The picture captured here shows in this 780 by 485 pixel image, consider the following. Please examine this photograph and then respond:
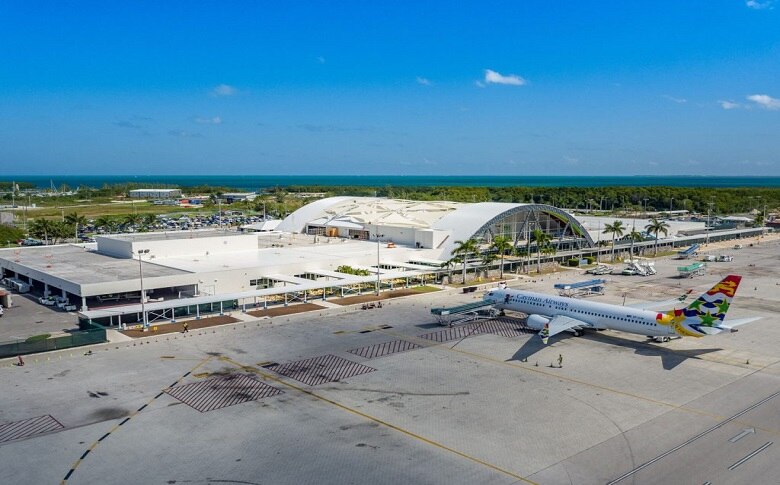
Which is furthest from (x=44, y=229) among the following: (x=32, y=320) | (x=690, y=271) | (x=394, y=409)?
(x=690, y=271)

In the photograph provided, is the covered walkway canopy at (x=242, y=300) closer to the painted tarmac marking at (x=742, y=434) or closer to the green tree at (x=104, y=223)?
the painted tarmac marking at (x=742, y=434)

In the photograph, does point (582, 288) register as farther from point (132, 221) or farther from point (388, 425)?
point (132, 221)

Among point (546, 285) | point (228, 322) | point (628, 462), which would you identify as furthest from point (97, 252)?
point (628, 462)

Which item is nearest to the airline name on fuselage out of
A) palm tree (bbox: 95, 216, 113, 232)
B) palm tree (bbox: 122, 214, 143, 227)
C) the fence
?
the fence

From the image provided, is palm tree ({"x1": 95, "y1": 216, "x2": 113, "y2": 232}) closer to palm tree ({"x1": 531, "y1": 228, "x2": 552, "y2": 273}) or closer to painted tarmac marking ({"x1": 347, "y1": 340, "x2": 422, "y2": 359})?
palm tree ({"x1": 531, "y1": 228, "x2": 552, "y2": 273})

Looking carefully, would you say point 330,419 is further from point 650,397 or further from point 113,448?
point 650,397

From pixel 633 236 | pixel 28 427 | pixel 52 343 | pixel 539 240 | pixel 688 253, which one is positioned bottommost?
pixel 688 253

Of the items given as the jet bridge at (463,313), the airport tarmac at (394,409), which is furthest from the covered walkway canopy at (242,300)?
the jet bridge at (463,313)
